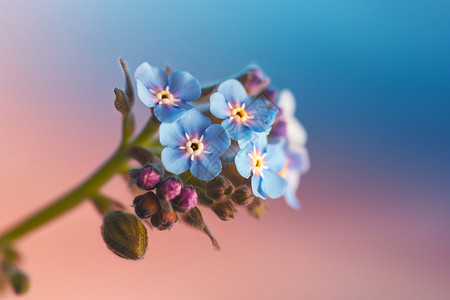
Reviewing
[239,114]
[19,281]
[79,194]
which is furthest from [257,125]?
[19,281]

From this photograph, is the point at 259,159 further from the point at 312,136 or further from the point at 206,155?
the point at 312,136

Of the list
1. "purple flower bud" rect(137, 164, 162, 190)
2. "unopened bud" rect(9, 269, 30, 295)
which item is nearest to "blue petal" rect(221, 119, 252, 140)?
"purple flower bud" rect(137, 164, 162, 190)

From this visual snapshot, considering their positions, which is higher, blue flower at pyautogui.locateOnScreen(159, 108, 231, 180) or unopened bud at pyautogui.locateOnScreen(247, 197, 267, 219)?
unopened bud at pyautogui.locateOnScreen(247, 197, 267, 219)

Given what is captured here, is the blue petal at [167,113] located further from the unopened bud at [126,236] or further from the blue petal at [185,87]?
the unopened bud at [126,236]

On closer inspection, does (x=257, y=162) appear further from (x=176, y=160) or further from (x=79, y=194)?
(x=79, y=194)

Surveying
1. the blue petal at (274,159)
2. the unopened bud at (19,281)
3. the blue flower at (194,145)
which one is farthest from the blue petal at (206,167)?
the unopened bud at (19,281)

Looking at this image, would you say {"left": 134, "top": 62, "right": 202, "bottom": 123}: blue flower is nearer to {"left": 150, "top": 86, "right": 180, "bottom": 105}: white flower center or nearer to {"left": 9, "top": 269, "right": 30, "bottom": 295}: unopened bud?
{"left": 150, "top": 86, "right": 180, "bottom": 105}: white flower center
